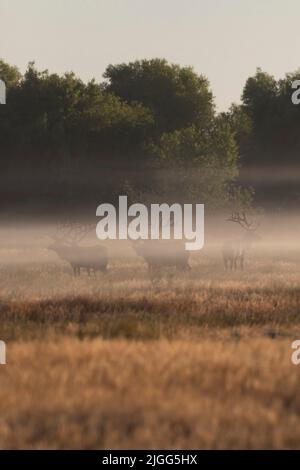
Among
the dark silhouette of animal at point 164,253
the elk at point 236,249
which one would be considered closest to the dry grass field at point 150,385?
the dark silhouette of animal at point 164,253

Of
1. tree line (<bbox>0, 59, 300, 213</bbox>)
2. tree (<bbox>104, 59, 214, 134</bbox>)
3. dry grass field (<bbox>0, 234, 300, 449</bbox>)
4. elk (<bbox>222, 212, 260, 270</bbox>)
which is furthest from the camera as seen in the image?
tree (<bbox>104, 59, 214, 134</bbox>)

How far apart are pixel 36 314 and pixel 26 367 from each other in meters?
8.25

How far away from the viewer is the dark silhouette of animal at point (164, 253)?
125 ft

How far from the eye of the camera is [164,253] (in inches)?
1513

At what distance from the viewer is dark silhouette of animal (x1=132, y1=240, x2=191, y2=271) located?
38.2 meters

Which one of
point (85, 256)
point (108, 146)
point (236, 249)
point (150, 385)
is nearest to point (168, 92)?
point (108, 146)

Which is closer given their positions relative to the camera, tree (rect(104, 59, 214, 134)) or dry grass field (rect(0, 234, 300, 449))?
dry grass field (rect(0, 234, 300, 449))

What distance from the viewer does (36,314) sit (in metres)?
18.8

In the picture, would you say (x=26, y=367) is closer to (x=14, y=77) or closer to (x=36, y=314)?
(x=36, y=314)

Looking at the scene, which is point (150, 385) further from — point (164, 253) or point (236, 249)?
point (236, 249)

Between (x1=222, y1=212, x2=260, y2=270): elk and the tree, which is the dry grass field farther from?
the tree

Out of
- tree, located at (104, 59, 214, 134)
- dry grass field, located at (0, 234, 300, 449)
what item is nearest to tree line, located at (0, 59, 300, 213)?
tree, located at (104, 59, 214, 134)

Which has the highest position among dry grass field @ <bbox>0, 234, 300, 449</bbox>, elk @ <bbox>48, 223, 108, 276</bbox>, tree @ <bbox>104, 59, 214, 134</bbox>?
tree @ <bbox>104, 59, 214, 134</bbox>

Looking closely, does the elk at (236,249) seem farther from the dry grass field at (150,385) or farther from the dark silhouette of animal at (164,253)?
the dry grass field at (150,385)
